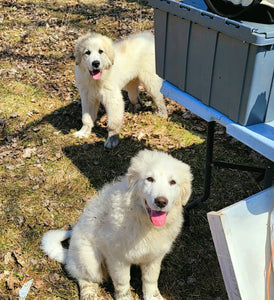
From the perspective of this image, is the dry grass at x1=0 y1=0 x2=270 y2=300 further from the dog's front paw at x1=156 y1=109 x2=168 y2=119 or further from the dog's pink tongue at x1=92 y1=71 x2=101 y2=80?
the dog's pink tongue at x1=92 y1=71 x2=101 y2=80

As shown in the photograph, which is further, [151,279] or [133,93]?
[133,93]

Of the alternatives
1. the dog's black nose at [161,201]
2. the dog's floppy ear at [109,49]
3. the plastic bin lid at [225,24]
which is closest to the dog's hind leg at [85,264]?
the dog's black nose at [161,201]

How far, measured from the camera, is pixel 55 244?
132 inches

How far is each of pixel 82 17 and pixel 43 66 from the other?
240 centimetres

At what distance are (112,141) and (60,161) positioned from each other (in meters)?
0.81

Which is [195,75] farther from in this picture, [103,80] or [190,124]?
[190,124]

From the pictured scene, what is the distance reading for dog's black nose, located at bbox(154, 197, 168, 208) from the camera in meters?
2.40

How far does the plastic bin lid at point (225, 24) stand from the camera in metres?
2.03

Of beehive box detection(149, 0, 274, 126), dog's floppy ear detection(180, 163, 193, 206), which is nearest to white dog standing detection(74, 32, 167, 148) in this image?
beehive box detection(149, 0, 274, 126)

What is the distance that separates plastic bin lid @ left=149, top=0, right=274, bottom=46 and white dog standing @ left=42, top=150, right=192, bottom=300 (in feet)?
3.18

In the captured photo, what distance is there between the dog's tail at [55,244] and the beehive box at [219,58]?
1763 mm

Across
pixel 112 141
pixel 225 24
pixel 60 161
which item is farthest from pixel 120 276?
pixel 112 141

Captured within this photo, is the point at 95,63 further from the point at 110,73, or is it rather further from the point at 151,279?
the point at 151,279

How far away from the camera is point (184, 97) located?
2793 millimetres
